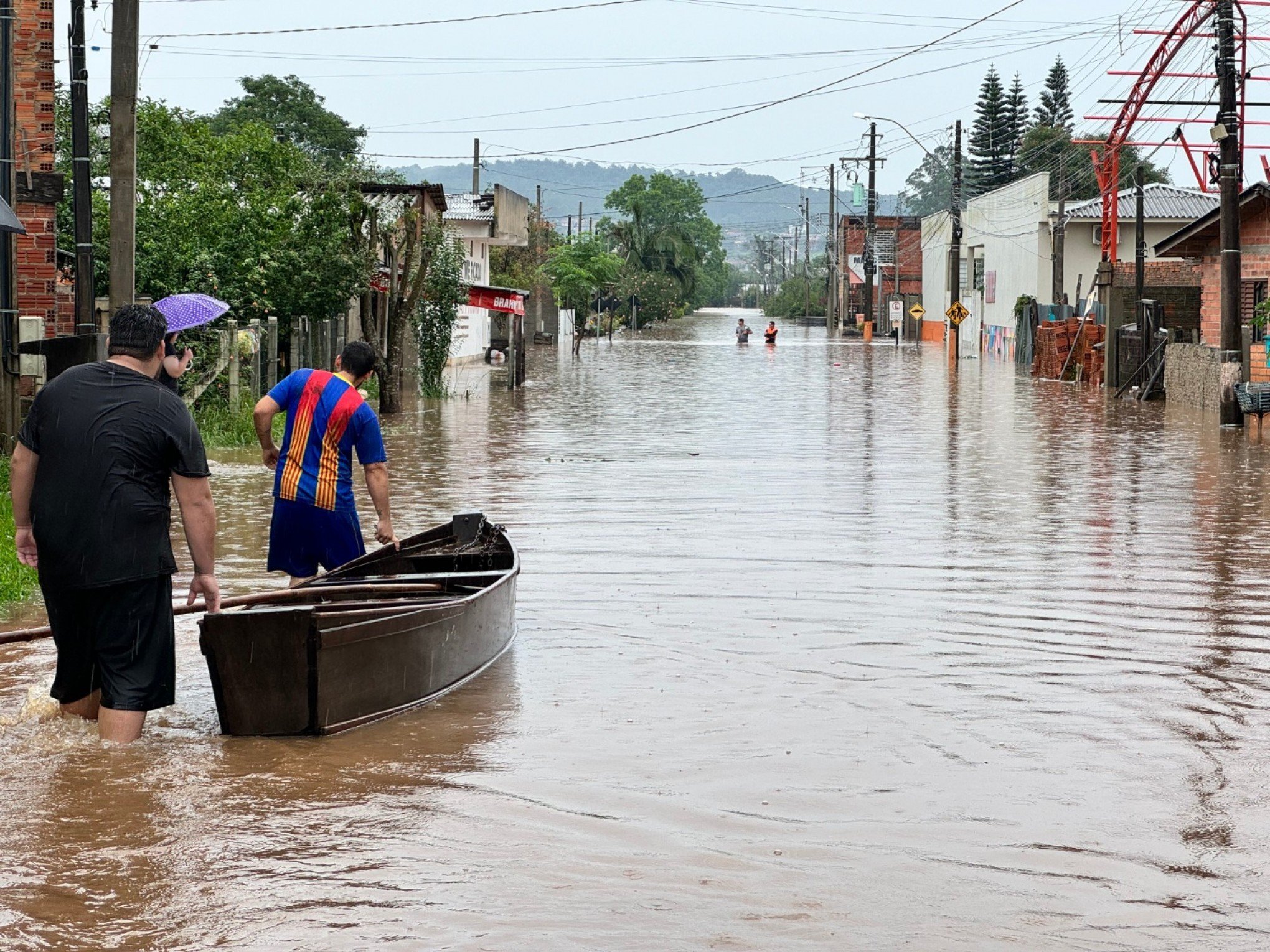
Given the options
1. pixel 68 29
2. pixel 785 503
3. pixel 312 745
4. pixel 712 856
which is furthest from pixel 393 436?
pixel 712 856

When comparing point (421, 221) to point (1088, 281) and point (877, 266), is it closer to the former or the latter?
point (1088, 281)

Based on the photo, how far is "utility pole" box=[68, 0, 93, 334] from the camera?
58.6 ft

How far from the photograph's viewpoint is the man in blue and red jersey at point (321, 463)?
8836mm

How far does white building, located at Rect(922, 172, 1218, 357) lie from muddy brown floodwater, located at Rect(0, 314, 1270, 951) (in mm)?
37661

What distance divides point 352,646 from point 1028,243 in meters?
52.0

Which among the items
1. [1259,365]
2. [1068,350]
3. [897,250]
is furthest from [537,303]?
[1259,365]

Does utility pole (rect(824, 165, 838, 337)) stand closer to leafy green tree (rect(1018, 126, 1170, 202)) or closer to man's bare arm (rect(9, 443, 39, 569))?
leafy green tree (rect(1018, 126, 1170, 202))

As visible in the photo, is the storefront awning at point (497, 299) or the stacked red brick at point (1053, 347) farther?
the stacked red brick at point (1053, 347)

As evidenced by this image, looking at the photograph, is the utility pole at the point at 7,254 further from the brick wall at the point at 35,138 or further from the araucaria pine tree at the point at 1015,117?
the araucaria pine tree at the point at 1015,117

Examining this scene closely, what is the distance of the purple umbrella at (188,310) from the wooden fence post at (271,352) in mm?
15971

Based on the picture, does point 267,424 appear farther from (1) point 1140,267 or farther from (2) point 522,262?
(2) point 522,262

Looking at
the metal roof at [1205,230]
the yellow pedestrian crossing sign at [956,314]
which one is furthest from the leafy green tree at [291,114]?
the metal roof at [1205,230]

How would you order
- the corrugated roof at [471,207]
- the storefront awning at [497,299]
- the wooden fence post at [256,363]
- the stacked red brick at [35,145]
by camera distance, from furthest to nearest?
the corrugated roof at [471,207]
the storefront awning at [497,299]
the wooden fence post at [256,363]
the stacked red brick at [35,145]

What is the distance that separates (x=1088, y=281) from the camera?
53.3 m
